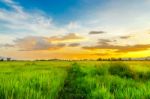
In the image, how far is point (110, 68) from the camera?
20719mm

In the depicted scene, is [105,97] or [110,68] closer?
[105,97]

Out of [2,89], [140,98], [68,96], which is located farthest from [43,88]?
[140,98]

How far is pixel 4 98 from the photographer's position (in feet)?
17.5

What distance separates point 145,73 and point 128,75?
1593mm

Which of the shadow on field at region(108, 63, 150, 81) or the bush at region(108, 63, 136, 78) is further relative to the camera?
the bush at region(108, 63, 136, 78)

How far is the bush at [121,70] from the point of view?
17.7 meters

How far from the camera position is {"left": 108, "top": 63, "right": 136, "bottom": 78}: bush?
57.9 feet

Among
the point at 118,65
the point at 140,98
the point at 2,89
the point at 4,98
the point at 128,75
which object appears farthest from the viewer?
the point at 118,65

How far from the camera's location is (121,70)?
19547 millimetres

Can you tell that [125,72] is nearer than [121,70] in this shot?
Yes

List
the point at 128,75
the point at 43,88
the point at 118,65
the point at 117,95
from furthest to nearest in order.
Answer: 1. the point at 118,65
2. the point at 128,75
3. the point at 43,88
4. the point at 117,95

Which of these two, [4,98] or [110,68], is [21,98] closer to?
[4,98]

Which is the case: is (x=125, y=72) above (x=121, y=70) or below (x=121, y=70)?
below

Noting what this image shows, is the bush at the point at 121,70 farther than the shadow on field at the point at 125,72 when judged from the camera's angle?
Yes
